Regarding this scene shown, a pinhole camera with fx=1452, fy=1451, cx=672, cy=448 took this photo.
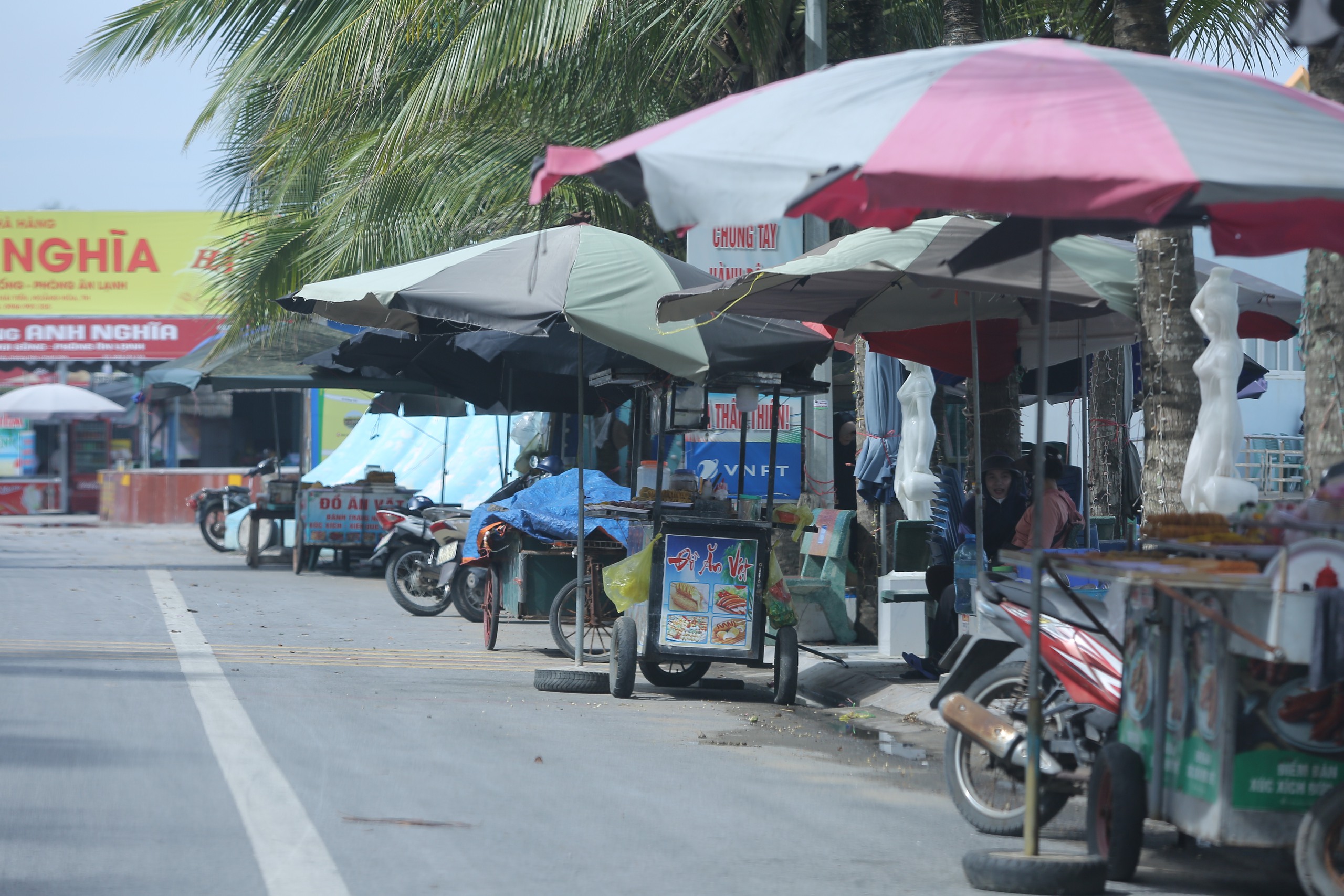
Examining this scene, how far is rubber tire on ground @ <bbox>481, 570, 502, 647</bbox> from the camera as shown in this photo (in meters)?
12.0

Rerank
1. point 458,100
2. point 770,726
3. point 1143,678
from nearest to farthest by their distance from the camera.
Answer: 1. point 1143,678
2. point 770,726
3. point 458,100

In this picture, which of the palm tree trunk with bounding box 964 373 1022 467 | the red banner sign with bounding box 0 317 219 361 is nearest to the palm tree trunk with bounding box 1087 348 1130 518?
the palm tree trunk with bounding box 964 373 1022 467

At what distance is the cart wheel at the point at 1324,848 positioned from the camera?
4.71 meters

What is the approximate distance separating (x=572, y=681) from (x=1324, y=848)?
5918 millimetres

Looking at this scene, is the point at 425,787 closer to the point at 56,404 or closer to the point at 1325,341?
the point at 1325,341

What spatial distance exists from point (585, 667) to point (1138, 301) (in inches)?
185

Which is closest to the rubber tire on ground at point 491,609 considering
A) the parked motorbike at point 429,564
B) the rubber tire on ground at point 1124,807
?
the parked motorbike at point 429,564

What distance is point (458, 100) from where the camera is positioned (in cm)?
1371

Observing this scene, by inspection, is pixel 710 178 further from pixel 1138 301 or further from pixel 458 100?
pixel 458 100

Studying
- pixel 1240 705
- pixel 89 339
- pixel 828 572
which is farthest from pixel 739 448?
pixel 89 339

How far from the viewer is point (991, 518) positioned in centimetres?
990

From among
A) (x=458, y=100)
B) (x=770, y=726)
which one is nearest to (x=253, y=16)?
(x=458, y=100)

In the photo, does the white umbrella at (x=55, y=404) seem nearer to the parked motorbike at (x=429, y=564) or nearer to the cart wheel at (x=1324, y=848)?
the parked motorbike at (x=429, y=564)

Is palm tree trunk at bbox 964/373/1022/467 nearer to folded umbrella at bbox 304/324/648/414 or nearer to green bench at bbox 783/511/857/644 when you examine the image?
green bench at bbox 783/511/857/644
